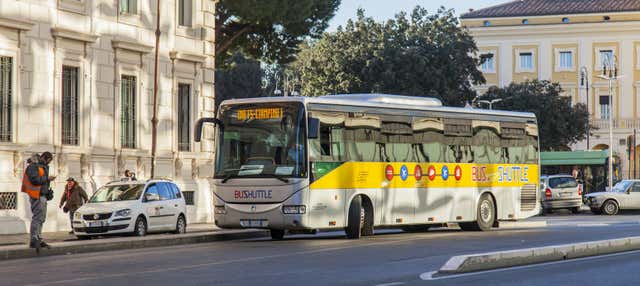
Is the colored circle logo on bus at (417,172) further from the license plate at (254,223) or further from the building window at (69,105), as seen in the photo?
the building window at (69,105)

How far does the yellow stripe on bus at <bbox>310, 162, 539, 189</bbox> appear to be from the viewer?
29.5 metres

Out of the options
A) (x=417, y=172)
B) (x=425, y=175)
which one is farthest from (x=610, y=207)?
(x=417, y=172)

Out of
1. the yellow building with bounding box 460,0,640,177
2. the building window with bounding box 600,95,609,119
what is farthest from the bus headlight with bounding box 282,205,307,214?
the building window with bounding box 600,95,609,119

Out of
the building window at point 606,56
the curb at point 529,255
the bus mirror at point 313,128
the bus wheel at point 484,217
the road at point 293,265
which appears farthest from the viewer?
the building window at point 606,56

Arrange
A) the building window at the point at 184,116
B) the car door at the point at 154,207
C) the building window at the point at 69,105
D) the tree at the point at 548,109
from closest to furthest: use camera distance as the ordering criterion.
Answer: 1. the car door at the point at 154,207
2. the building window at the point at 69,105
3. the building window at the point at 184,116
4. the tree at the point at 548,109

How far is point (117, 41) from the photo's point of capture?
37.5 meters

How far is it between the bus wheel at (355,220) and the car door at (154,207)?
5.17 meters

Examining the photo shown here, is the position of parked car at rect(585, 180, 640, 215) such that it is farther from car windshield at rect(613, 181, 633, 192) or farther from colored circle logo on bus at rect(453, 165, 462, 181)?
colored circle logo on bus at rect(453, 165, 462, 181)

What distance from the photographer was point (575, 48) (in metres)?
108

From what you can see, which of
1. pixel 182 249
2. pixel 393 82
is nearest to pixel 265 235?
pixel 182 249

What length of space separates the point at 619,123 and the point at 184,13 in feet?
234

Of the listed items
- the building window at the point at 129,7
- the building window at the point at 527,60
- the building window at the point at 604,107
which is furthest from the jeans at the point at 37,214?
the building window at the point at 527,60

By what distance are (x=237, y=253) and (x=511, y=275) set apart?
7333 mm

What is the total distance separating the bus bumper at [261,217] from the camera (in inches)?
1111
